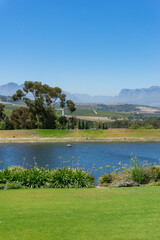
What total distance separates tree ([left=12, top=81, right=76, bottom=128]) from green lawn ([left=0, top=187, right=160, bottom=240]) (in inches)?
2531

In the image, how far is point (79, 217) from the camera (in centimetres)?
865

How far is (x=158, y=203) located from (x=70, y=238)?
16.2ft

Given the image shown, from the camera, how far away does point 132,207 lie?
391 inches

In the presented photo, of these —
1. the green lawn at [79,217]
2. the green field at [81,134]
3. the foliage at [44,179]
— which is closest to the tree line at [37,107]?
the green field at [81,134]

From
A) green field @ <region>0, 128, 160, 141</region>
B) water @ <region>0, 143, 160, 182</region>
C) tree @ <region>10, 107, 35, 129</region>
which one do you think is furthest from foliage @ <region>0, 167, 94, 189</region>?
tree @ <region>10, 107, 35, 129</region>

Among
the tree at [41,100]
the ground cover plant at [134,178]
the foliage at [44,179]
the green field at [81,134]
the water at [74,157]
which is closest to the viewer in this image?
the foliage at [44,179]

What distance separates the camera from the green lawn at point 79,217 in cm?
720

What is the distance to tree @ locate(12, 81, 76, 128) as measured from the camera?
74.8 metres

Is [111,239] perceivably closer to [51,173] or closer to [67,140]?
[51,173]

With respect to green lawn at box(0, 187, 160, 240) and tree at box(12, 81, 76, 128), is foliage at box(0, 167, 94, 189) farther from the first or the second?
tree at box(12, 81, 76, 128)

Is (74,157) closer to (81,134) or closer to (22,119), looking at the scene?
(81,134)

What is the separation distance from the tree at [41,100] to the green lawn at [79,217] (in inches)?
2531

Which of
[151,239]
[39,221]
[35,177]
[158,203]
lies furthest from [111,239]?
[35,177]

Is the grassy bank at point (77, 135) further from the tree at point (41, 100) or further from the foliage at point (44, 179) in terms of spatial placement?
the foliage at point (44, 179)
